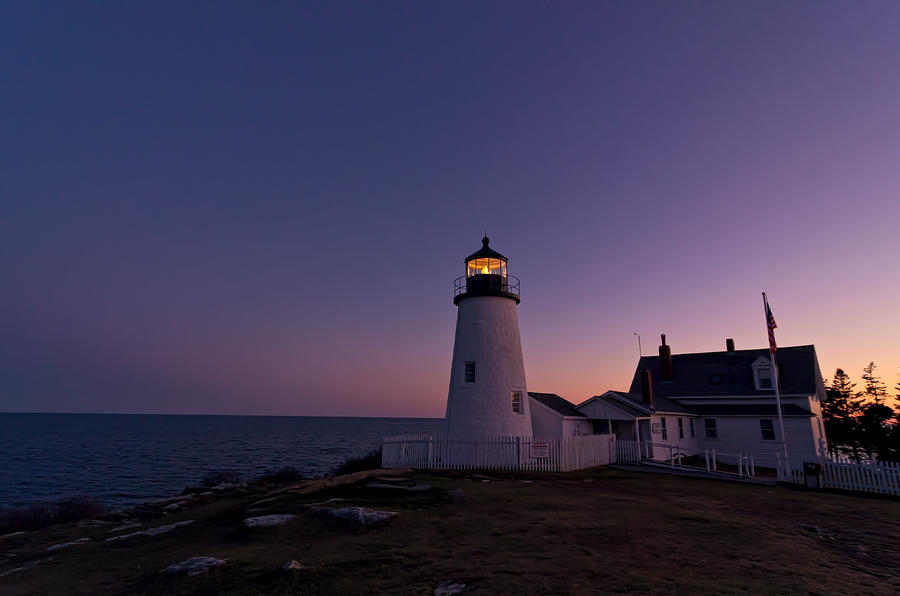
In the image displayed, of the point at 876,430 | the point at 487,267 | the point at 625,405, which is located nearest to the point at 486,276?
the point at 487,267

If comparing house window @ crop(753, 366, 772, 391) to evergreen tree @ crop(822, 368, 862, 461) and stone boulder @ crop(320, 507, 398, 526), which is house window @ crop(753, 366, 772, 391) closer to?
evergreen tree @ crop(822, 368, 862, 461)

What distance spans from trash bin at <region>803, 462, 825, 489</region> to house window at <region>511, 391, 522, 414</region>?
1230cm

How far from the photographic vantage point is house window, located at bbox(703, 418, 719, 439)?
103 feet

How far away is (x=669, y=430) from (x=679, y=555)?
24.9 m

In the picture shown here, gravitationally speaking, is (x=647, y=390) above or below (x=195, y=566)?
above

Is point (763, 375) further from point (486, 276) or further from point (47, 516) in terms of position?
point (47, 516)

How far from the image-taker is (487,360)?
78.9 feet

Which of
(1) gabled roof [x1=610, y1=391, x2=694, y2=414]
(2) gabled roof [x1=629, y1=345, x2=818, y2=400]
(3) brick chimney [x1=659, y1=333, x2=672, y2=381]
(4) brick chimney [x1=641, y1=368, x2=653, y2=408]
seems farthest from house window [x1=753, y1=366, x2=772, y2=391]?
(4) brick chimney [x1=641, y1=368, x2=653, y2=408]

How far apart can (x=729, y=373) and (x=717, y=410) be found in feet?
12.4

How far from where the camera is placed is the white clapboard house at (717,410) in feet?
91.5

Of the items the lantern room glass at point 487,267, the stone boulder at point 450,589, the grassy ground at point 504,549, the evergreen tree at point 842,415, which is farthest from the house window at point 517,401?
the evergreen tree at point 842,415

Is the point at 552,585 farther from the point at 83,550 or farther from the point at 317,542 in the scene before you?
the point at 83,550

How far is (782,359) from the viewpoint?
32.8 meters

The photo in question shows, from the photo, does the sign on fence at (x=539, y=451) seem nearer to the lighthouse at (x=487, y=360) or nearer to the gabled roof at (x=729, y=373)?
the lighthouse at (x=487, y=360)
